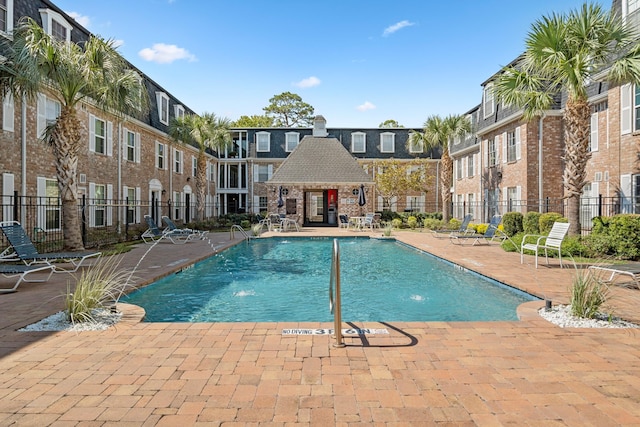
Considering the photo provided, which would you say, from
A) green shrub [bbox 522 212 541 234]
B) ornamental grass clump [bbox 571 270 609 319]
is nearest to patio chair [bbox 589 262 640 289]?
ornamental grass clump [bbox 571 270 609 319]

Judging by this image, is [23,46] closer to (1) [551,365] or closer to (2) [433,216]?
(1) [551,365]

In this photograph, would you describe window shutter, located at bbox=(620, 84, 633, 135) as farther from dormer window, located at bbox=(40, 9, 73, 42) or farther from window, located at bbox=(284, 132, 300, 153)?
window, located at bbox=(284, 132, 300, 153)

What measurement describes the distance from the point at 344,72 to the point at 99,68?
11460 millimetres

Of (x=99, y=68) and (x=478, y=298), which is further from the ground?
(x=99, y=68)

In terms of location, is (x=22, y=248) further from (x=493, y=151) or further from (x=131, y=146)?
(x=493, y=151)

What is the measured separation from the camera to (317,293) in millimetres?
7742

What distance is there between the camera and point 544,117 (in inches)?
701

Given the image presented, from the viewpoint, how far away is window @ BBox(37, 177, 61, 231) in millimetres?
12984

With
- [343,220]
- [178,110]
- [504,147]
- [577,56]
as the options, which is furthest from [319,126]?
[577,56]

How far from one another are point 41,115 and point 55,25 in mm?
3446

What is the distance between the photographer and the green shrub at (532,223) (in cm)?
1425

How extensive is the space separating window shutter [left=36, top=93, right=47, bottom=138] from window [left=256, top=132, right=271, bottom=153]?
21.0 metres

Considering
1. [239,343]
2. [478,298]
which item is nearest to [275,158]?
[478,298]

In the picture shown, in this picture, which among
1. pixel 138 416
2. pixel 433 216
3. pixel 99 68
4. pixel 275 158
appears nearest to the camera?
pixel 138 416
